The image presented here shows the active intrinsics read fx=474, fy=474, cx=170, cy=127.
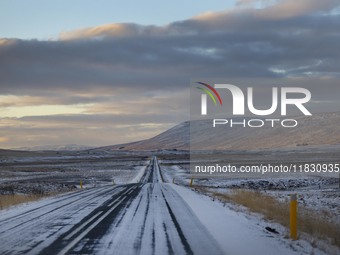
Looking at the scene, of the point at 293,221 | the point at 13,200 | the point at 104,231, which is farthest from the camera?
the point at 13,200

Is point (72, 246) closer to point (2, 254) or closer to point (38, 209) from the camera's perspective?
point (2, 254)

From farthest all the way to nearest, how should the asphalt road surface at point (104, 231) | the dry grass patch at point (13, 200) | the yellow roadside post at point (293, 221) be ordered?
the dry grass patch at point (13, 200) < the yellow roadside post at point (293, 221) < the asphalt road surface at point (104, 231)

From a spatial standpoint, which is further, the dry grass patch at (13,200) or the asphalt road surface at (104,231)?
the dry grass patch at (13,200)

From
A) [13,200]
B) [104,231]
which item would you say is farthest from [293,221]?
[13,200]

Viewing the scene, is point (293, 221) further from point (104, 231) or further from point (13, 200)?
point (13, 200)

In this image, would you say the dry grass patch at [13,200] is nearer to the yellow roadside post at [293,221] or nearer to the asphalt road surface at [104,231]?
the asphalt road surface at [104,231]

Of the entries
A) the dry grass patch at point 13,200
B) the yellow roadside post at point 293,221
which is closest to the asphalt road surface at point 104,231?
the yellow roadside post at point 293,221

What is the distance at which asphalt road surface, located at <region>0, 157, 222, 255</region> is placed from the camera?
10.3 m

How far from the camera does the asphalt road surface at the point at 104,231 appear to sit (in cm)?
1030

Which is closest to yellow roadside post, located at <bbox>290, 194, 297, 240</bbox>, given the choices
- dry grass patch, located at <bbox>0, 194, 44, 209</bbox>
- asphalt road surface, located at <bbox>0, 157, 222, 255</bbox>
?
asphalt road surface, located at <bbox>0, 157, 222, 255</bbox>

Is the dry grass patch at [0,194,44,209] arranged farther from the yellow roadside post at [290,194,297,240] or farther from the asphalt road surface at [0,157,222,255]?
the yellow roadside post at [290,194,297,240]

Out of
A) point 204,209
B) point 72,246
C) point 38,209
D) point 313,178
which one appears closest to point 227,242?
point 72,246

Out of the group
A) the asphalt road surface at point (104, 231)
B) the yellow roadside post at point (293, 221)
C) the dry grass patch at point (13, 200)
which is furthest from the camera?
the dry grass patch at point (13, 200)

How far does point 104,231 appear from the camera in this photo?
1278 centimetres
